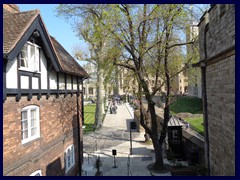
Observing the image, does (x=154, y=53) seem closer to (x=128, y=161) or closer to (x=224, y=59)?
(x=224, y=59)

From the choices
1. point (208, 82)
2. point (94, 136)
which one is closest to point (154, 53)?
point (208, 82)

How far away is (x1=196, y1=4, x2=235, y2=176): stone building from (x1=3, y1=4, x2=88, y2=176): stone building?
6000 mm

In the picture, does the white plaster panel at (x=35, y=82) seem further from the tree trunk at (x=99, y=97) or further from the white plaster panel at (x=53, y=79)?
the tree trunk at (x=99, y=97)

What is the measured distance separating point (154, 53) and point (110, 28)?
363 centimetres

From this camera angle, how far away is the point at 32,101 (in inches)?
313

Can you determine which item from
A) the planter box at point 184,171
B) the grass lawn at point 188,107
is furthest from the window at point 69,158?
the grass lawn at point 188,107

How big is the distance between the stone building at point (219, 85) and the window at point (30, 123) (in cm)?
659

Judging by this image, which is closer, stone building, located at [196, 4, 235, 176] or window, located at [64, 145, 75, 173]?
stone building, located at [196, 4, 235, 176]

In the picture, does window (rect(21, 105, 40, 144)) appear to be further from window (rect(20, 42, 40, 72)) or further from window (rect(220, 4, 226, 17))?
window (rect(220, 4, 226, 17))

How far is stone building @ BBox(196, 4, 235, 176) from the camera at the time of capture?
656cm

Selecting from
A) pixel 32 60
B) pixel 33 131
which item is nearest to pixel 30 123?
pixel 33 131

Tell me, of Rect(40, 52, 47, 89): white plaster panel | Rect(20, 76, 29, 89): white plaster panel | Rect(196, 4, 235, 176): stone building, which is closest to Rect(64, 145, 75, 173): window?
Rect(40, 52, 47, 89): white plaster panel

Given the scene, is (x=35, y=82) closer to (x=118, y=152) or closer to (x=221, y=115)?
(x=221, y=115)
